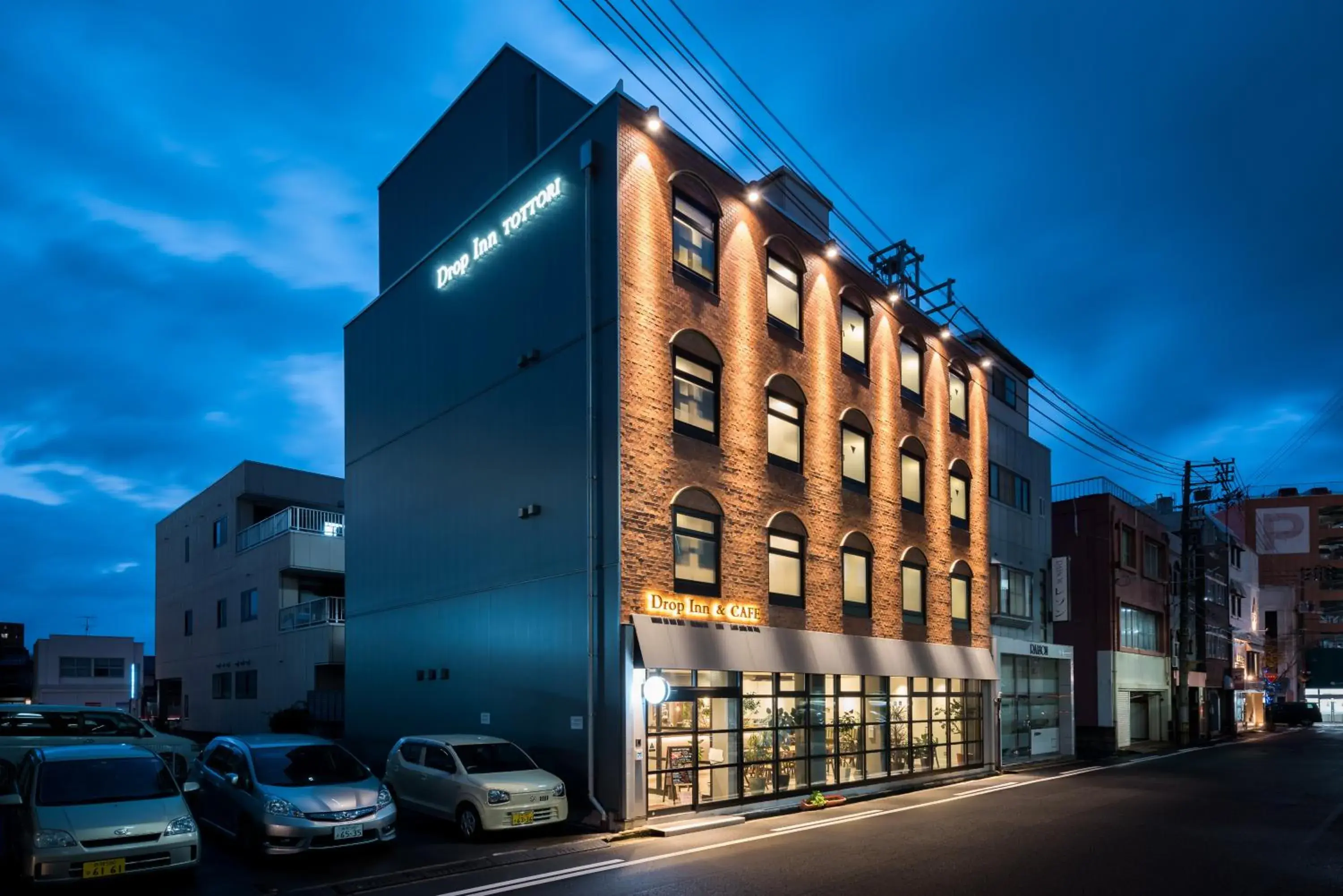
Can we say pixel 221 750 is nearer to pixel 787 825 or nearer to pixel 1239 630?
pixel 787 825

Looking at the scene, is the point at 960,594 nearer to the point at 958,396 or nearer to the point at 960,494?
the point at 960,494

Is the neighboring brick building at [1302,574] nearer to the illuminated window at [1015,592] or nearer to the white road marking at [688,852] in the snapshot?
the illuminated window at [1015,592]

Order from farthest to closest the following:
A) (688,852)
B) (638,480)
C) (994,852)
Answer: (638,480) → (688,852) → (994,852)

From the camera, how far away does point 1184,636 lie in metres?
47.7

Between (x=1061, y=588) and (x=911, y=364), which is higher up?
(x=911, y=364)

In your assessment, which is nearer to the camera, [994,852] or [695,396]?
[994,852]

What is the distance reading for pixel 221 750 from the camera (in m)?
15.8

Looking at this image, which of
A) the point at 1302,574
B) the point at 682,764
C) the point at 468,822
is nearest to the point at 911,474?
the point at 682,764

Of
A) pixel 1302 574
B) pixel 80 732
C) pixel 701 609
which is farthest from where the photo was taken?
pixel 1302 574

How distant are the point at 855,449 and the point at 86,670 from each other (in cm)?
6531

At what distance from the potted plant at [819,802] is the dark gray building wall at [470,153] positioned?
51.8ft

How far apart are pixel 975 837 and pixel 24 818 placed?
13.5m

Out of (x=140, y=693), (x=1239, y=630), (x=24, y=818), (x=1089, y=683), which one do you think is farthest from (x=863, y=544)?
(x=140, y=693)

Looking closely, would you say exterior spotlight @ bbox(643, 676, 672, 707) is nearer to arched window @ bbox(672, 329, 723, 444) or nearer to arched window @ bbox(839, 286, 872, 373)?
arched window @ bbox(672, 329, 723, 444)
